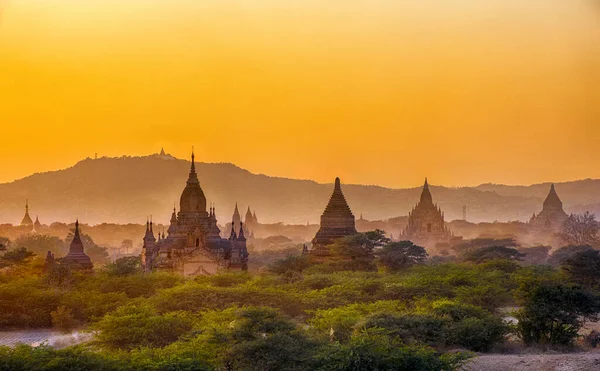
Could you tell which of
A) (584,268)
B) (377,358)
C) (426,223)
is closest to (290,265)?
(584,268)

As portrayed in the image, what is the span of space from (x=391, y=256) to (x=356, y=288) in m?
15.2

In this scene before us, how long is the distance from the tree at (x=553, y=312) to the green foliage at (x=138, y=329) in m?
12.0

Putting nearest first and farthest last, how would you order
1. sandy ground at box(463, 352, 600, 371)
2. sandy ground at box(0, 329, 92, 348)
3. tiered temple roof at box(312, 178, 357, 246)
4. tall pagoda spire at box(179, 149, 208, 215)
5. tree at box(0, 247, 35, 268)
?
sandy ground at box(463, 352, 600, 371), sandy ground at box(0, 329, 92, 348), tree at box(0, 247, 35, 268), tall pagoda spire at box(179, 149, 208, 215), tiered temple roof at box(312, 178, 357, 246)

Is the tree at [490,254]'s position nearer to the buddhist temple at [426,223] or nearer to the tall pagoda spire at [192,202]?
the tall pagoda spire at [192,202]

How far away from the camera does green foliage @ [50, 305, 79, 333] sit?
3731 centimetres

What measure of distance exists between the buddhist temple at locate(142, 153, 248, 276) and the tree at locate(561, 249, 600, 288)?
19626 millimetres

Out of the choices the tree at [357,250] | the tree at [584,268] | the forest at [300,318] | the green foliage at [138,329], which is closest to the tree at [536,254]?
the tree at [357,250]

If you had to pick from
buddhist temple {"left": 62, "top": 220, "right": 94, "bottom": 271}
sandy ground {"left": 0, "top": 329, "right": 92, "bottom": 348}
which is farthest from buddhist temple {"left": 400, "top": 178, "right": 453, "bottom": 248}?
sandy ground {"left": 0, "top": 329, "right": 92, "bottom": 348}

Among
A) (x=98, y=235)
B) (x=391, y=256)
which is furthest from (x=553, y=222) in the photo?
(x=98, y=235)

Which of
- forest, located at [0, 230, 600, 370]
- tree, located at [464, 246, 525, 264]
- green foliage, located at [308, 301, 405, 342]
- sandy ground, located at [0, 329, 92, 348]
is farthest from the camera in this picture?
tree, located at [464, 246, 525, 264]

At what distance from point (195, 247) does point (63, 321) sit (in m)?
16.1

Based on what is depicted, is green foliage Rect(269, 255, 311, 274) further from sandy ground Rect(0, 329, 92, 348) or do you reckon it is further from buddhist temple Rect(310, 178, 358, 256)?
sandy ground Rect(0, 329, 92, 348)

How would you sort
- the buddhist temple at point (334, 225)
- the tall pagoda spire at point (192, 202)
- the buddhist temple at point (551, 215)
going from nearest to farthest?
the tall pagoda spire at point (192, 202), the buddhist temple at point (334, 225), the buddhist temple at point (551, 215)

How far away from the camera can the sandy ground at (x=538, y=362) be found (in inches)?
1032
